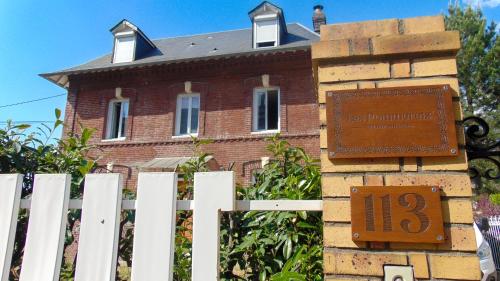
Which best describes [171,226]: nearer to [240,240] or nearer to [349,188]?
[240,240]

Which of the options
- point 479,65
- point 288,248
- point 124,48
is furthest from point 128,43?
point 479,65

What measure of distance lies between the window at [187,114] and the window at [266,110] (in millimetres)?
2150

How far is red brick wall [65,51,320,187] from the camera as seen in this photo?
11.5 m

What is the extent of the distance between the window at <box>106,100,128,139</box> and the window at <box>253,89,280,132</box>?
16.1 feet

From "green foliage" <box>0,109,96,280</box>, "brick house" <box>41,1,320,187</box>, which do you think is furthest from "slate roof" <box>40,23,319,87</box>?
"green foliage" <box>0,109,96,280</box>

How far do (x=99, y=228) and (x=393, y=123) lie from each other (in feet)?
4.39

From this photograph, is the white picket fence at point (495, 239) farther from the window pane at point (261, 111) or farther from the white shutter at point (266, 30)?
the white shutter at point (266, 30)

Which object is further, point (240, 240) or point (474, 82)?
point (474, 82)

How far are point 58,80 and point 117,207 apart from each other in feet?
47.4

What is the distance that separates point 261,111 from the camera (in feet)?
39.8

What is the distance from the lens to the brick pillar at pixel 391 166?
4.51ft

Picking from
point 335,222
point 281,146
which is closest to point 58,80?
point 281,146

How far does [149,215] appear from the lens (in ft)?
4.97

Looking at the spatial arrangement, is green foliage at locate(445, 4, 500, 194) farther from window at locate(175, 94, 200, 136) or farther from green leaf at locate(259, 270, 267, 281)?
green leaf at locate(259, 270, 267, 281)
